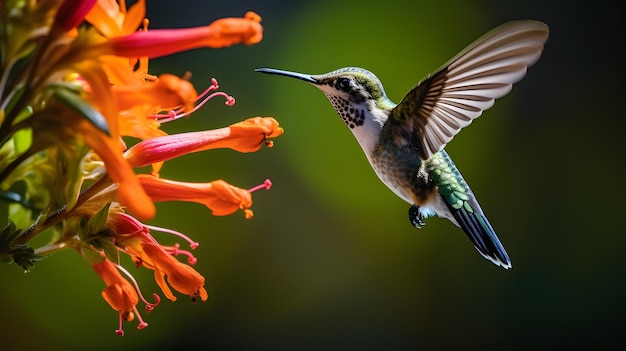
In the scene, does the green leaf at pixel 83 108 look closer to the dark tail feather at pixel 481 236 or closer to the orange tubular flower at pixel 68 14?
the orange tubular flower at pixel 68 14

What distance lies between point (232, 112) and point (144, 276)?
64cm

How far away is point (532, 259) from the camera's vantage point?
110 inches

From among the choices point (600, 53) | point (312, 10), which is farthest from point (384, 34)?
point (600, 53)

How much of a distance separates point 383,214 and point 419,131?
1.40 meters

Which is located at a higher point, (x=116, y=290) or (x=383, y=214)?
(x=116, y=290)

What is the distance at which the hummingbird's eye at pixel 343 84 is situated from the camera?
1.36 metres

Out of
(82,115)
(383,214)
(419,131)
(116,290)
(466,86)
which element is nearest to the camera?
(82,115)

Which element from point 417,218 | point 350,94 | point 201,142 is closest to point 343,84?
point 350,94

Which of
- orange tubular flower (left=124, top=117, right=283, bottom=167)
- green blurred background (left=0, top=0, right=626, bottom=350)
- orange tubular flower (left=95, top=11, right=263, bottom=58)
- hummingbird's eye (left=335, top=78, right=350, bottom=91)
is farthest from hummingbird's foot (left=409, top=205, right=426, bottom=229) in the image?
green blurred background (left=0, top=0, right=626, bottom=350)

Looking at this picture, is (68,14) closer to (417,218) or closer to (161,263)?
(161,263)

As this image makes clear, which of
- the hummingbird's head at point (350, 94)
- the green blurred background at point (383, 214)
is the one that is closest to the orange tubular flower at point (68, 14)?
the hummingbird's head at point (350, 94)

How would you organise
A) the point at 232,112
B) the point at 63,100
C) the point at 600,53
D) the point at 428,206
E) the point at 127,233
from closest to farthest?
the point at 63,100 → the point at 127,233 → the point at 428,206 → the point at 232,112 → the point at 600,53

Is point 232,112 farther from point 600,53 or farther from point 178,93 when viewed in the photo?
point 178,93

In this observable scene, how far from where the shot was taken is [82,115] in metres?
0.56
